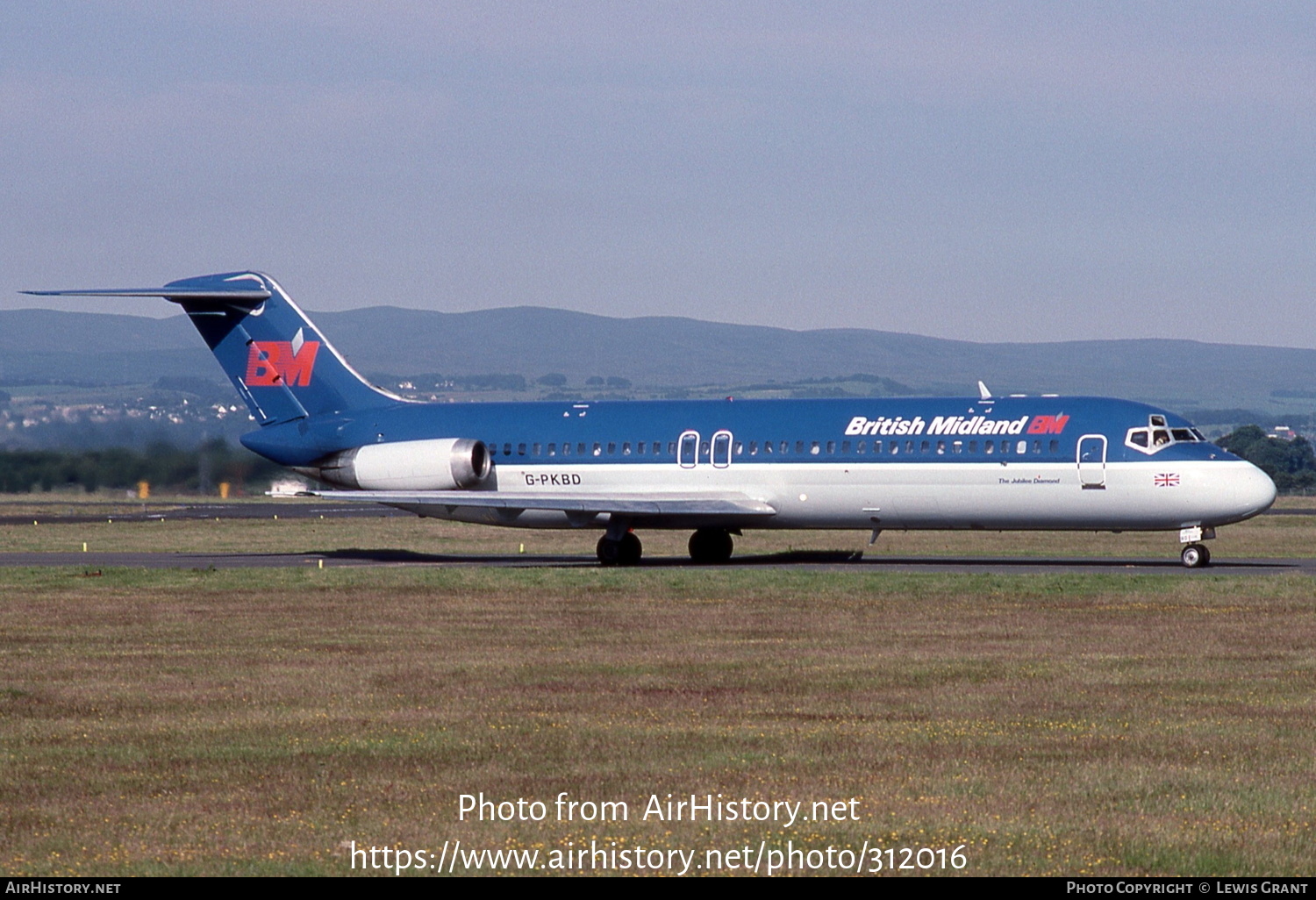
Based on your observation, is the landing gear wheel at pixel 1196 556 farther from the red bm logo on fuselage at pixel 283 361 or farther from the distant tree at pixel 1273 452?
the distant tree at pixel 1273 452

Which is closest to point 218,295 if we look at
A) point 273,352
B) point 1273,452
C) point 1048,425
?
point 273,352

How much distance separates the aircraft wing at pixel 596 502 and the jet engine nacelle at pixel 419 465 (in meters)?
0.40

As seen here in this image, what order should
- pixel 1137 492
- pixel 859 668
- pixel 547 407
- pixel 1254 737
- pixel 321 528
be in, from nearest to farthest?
pixel 1254 737 < pixel 859 668 < pixel 1137 492 < pixel 547 407 < pixel 321 528

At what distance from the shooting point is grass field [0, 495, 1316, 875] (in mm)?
11836

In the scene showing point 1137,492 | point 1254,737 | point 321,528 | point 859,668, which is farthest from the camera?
point 321,528

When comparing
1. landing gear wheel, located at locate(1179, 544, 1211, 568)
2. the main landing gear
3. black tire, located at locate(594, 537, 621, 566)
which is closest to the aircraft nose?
landing gear wheel, located at locate(1179, 544, 1211, 568)

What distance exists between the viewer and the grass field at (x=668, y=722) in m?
11.8

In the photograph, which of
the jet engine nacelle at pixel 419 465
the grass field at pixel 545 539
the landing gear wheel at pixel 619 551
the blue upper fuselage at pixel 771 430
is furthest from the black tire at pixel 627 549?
the grass field at pixel 545 539

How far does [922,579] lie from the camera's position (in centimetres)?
3316

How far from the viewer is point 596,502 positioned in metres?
41.0
